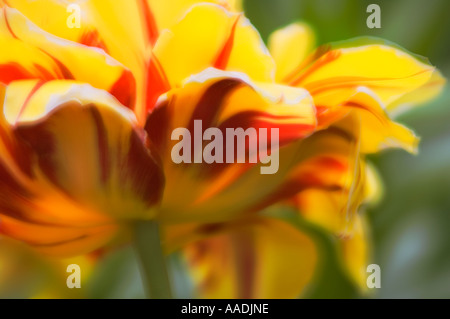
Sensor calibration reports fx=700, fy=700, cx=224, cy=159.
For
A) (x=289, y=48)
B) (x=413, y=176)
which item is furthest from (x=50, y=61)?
(x=413, y=176)

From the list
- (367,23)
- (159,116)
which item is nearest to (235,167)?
(159,116)

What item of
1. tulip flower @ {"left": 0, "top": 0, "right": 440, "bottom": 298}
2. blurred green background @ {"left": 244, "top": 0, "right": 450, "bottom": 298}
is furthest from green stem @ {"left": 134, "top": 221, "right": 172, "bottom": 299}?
blurred green background @ {"left": 244, "top": 0, "right": 450, "bottom": 298}

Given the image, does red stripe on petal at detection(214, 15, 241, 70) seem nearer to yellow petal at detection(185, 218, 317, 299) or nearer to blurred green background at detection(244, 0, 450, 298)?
yellow petal at detection(185, 218, 317, 299)

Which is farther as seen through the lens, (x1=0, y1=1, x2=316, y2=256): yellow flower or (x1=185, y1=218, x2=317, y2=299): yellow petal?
(x1=185, y1=218, x2=317, y2=299): yellow petal

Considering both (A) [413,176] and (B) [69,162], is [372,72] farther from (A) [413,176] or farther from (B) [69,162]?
(A) [413,176]

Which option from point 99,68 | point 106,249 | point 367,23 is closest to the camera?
point 99,68

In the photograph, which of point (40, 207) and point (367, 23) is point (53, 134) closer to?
point (40, 207)

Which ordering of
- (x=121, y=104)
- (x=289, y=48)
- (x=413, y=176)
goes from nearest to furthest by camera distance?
(x=121, y=104)
(x=289, y=48)
(x=413, y=176)
